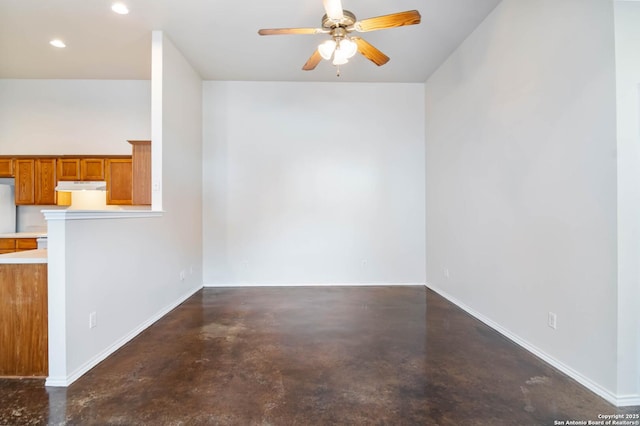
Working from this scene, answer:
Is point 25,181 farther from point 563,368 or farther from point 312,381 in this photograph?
point 563,368

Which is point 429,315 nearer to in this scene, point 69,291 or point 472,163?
point 472,163

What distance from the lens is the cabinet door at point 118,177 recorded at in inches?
169

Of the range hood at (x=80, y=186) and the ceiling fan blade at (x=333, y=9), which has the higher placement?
the ceiling fan blade at (x=333, y=9)

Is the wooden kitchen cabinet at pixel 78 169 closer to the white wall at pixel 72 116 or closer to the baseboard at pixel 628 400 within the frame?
the white wall at pixel 72 116

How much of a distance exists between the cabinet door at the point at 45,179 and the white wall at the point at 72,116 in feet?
1.23

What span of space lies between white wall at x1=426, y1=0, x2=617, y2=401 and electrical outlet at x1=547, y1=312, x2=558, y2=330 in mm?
40

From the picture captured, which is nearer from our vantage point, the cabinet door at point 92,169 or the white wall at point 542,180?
the white wall at point 542,180

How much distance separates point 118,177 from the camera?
4355mm

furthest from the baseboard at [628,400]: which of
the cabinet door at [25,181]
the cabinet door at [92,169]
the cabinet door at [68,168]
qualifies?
the cabinet door at [25,181]

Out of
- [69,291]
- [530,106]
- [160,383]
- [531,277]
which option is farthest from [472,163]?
[69,291]

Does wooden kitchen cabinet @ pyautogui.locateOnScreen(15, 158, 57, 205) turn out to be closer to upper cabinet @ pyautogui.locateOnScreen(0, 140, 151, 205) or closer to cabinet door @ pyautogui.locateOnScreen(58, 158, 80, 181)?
upper cabinet @ pyautogui.locateOnScreen(0, 140, 151, 205)

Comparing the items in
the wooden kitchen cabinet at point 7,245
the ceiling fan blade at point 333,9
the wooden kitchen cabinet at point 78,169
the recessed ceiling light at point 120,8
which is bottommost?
the wooden kitchen cabinet at point 7,245

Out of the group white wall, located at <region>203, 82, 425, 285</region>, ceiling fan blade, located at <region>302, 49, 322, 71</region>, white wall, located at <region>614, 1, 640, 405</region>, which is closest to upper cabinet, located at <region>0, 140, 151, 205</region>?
white wall, located at <region>203, 82, 425, 285</region>

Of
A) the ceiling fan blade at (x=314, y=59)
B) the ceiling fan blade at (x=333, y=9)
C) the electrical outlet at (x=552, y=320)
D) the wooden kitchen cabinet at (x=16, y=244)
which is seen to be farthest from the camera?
the wooden kitchen cabinet at (x=16, y=244)
